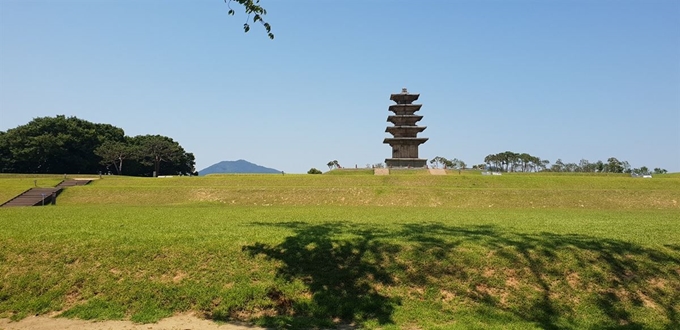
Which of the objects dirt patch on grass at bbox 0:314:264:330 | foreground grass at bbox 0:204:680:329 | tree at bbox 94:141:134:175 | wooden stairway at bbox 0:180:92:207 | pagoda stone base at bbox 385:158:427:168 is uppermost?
tree at bbox 94:141:134:175

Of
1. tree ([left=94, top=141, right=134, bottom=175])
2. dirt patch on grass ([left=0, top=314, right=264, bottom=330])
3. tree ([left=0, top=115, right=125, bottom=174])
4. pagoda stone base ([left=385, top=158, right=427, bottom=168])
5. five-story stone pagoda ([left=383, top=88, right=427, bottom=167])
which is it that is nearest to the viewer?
dirt patch on grass ([left=0, top=314, right=264, bottom=330])

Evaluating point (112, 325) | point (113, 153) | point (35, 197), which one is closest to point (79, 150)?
point (113, 153)

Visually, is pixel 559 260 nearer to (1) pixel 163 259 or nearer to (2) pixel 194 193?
(1) pixel 163 259

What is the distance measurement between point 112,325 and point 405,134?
6120 cm

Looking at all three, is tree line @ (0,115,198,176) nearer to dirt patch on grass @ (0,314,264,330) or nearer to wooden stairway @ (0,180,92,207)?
wooden stairway @ (0,180,92,207)

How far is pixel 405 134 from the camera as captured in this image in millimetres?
66500

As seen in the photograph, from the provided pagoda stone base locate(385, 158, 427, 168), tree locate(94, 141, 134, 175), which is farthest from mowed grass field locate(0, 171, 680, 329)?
tree locate(94, 141, 134, 175)

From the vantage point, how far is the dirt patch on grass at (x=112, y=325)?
7.75 metres

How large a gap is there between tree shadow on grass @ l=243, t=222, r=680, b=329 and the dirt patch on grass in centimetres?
102

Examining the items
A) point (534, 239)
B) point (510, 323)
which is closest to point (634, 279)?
point (534, 239)

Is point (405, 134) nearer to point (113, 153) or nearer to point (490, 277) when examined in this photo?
point (113, 153)

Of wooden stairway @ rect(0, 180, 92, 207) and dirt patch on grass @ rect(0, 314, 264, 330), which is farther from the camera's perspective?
wooden stairway @ rect(0, 180, 92, 207)

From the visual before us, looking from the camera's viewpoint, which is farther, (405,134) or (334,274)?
(405,134)

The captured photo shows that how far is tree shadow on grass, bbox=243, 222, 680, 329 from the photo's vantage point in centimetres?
825
